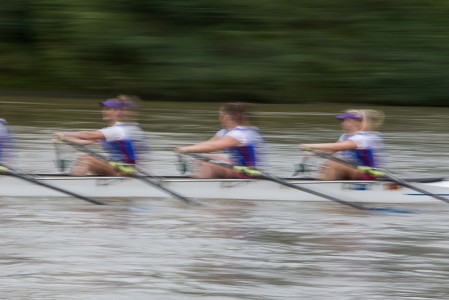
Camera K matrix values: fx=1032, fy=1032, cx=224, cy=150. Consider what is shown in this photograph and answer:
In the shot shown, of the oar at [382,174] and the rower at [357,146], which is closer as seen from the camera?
the oar at [382,174]

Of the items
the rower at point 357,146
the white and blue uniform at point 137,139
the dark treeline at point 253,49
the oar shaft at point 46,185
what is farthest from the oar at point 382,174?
the dark treeline at point 253,49

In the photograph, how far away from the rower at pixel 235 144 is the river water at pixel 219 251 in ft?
1.50

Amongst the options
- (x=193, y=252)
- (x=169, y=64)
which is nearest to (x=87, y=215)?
(x=193, y=252)

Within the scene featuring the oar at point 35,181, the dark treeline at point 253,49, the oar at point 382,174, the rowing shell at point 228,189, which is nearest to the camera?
the oar at point 35,181

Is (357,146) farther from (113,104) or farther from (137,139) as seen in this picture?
(113,104)

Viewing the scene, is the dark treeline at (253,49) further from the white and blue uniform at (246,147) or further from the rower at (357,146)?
the white and blue uniform at (246,147)

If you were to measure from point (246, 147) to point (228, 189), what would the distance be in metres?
0.45

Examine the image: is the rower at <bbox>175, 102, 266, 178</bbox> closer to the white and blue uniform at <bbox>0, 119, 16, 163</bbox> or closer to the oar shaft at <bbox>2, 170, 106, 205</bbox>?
the oar shaft at <bbox>2, 170, 106, 205</bbox>

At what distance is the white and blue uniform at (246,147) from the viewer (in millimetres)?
10102

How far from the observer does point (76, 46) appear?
24.0 metres

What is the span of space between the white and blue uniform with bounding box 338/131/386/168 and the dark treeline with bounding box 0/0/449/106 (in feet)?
42.2

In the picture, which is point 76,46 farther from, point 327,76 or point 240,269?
point 240,269

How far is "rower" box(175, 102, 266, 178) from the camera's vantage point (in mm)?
10055

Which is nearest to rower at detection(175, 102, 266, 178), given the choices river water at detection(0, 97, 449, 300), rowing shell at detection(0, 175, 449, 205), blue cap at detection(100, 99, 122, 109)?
rowing shell at detection(0, 175, 449, 205)
